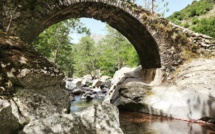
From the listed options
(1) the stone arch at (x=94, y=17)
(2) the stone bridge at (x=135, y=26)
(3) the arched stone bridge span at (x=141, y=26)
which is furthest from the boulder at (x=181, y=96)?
(1) the stone arch at (x=94, y=17)

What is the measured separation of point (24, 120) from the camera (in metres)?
3.32

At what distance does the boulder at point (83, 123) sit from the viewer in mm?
3045

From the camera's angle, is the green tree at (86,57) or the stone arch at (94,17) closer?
the stone arch at (94,17)

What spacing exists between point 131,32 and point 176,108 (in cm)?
554

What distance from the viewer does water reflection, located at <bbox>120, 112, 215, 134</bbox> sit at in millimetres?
6824

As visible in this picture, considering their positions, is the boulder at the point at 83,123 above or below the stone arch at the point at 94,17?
below

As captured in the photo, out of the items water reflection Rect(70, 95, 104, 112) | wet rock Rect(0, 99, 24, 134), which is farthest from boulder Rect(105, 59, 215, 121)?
wet rock Rect(0, 99, 24, 134)

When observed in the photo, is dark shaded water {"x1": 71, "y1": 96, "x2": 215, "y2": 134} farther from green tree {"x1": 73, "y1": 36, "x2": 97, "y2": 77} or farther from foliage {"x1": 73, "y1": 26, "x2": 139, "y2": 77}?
green tree {"x1": 73, "y1": 36, "x2": 97, "y2": 77}

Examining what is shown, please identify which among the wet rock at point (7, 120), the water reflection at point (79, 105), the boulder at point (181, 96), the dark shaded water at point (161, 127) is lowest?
the water reflection at point (79, 105)

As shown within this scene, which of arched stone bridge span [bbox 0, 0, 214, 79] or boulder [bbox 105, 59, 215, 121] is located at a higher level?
arched stone bridge span [bbox 0, 0, 214, 79]

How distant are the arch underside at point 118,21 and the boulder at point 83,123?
5.47 metres

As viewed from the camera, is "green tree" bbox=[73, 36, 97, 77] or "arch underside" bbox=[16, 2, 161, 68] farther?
"green tree" bbox=[73, 36, 97, 77]

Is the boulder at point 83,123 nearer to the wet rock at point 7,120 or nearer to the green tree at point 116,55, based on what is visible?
the wet rock at point 7,120

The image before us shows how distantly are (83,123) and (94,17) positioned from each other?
8786 millimetres
